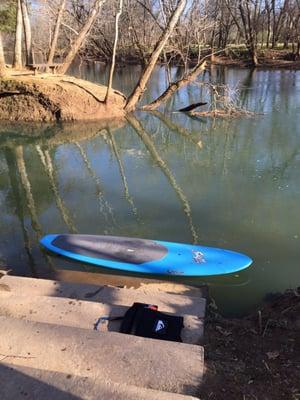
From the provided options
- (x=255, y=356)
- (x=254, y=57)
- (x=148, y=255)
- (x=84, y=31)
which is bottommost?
(x=148, y=255)

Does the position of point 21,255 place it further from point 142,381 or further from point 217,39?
point 217,39

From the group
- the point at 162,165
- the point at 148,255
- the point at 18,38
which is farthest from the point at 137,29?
the point at 148,255

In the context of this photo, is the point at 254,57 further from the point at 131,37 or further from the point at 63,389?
the point at 63,389

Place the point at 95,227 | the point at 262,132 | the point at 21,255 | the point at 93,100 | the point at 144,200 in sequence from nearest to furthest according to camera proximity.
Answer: the point at 21,255, the point at 95,227, the point at 144,200, the point at 262,132, the point at 93,100

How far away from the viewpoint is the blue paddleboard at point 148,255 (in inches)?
213

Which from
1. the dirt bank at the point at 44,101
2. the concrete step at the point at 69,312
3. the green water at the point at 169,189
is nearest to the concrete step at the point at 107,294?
the concrete step at the point at 69,312

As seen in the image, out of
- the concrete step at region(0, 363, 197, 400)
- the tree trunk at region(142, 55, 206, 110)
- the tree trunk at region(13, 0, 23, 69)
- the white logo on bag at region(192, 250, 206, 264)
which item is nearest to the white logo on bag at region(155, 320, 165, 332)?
the concrete step at region(0, 363, 197, 400)

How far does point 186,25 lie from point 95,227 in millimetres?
17054

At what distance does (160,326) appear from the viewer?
3.48 meters

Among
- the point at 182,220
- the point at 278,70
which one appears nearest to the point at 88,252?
the point at 182,220

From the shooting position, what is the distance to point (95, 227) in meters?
6.98

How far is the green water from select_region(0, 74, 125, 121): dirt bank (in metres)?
0.86

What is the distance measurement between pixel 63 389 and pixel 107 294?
193 centimetres

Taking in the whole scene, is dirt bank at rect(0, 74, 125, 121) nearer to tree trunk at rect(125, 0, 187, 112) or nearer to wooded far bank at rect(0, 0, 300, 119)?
wooded far bank at rect(0, 0, 300, 119)
